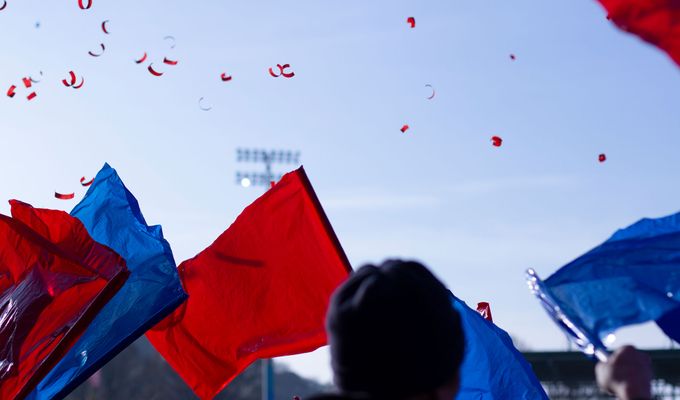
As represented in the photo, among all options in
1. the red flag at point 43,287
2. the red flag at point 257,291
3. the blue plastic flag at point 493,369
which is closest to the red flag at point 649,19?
the red flag at point 43,287

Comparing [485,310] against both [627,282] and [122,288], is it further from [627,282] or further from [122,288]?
[627,282]

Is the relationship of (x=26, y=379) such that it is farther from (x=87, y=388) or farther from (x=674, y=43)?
(x=87, y=388)

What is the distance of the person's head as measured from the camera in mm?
3445

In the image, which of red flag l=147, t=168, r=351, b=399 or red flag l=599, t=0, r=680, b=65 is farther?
red flag l=147, t=168, r=351, b=399

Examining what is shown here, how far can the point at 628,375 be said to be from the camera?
3.70 meters

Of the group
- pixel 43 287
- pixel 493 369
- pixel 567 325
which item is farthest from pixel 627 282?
pixel 43 287

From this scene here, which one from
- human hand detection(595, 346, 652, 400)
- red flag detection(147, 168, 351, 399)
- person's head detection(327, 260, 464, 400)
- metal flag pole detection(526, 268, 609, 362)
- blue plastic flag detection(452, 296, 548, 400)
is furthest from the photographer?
red flag detection(147, 168, 351, 399)

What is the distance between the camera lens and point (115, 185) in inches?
456

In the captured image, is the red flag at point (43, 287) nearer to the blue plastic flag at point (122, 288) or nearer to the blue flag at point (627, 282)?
the blue plastic flag at point (122, 288)

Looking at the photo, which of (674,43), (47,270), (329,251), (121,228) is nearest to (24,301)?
(47,270)

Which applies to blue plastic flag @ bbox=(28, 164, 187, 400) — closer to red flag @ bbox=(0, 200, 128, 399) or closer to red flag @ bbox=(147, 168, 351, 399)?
red flag @ bbox=(0, 200, 128, 399)

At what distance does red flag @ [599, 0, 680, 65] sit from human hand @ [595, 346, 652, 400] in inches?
62.7

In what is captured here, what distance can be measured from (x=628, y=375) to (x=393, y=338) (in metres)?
0.65

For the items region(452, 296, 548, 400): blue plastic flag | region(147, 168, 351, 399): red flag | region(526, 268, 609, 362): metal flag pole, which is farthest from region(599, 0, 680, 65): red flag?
region(147, 168, 351, 399): red flag
